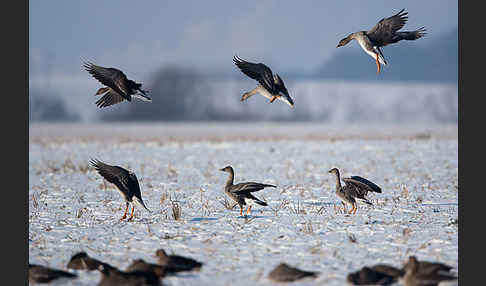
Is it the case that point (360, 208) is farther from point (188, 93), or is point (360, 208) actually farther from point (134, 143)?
point (188, 93)

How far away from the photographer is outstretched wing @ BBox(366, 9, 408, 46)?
33.2 ft

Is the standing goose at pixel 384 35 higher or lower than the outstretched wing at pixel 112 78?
higher

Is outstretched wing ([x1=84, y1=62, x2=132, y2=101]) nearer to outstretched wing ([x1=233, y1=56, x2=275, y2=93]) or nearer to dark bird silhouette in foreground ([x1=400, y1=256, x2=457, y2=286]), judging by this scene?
outstretched wing ([x1=233, y1=56, x2=275, y2=93])

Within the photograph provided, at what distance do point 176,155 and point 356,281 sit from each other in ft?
60.2

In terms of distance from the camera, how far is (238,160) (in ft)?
73.2

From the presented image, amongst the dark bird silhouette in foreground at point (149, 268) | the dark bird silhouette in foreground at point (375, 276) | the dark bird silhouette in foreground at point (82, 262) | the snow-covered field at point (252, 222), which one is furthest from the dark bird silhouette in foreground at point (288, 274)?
the dark bird silhouette in foreground at point (82, 262)

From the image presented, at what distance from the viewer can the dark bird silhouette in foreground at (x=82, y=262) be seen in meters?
7.30

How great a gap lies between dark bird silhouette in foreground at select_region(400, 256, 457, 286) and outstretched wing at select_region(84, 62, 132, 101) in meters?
5.61

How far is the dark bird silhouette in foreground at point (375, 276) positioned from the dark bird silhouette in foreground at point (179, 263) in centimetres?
196

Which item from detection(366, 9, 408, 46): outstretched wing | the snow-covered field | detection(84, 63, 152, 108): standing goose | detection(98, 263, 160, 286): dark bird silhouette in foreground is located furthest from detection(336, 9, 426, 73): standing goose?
detection(98, 263, 160, 286): dark bird silhouette in foreground

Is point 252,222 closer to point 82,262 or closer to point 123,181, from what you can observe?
point 123,181

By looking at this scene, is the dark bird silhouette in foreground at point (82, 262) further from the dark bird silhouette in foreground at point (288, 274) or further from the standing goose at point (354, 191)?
the standing goose at point (354, 191)

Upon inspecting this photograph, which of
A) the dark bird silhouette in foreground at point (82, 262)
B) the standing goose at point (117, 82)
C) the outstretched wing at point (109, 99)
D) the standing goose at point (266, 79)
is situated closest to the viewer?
the dark bird silhouette in foreground at point (82, 262)

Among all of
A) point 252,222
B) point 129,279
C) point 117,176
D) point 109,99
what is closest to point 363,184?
point 252,222
